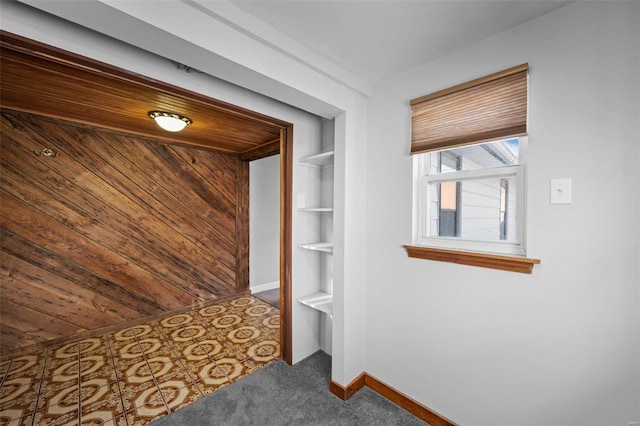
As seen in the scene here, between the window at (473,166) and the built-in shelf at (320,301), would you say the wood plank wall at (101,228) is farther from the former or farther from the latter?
the window at (473,166)

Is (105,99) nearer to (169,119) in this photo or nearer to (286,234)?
(169,119)

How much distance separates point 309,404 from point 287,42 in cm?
240

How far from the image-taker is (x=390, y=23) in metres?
1.40

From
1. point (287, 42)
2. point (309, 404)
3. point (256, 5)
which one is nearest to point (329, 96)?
point (287, 42)

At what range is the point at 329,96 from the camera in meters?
1.81

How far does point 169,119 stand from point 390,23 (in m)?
1.97

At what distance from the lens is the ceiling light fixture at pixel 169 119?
2320mm

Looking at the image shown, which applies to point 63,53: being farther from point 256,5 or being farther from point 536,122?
point 536,122

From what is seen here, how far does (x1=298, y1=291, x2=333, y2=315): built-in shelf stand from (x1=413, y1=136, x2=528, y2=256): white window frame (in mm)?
915

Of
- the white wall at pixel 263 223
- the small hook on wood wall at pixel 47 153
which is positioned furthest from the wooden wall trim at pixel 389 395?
the small hook on wood wall at pixel 47 153

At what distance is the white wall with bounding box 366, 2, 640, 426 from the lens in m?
→ 1.15

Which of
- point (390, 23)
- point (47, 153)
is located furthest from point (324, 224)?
point (47, 153)

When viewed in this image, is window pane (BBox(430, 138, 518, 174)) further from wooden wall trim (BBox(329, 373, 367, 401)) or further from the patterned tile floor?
the patterned tile floor

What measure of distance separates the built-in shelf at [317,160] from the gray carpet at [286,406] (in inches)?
72.2
